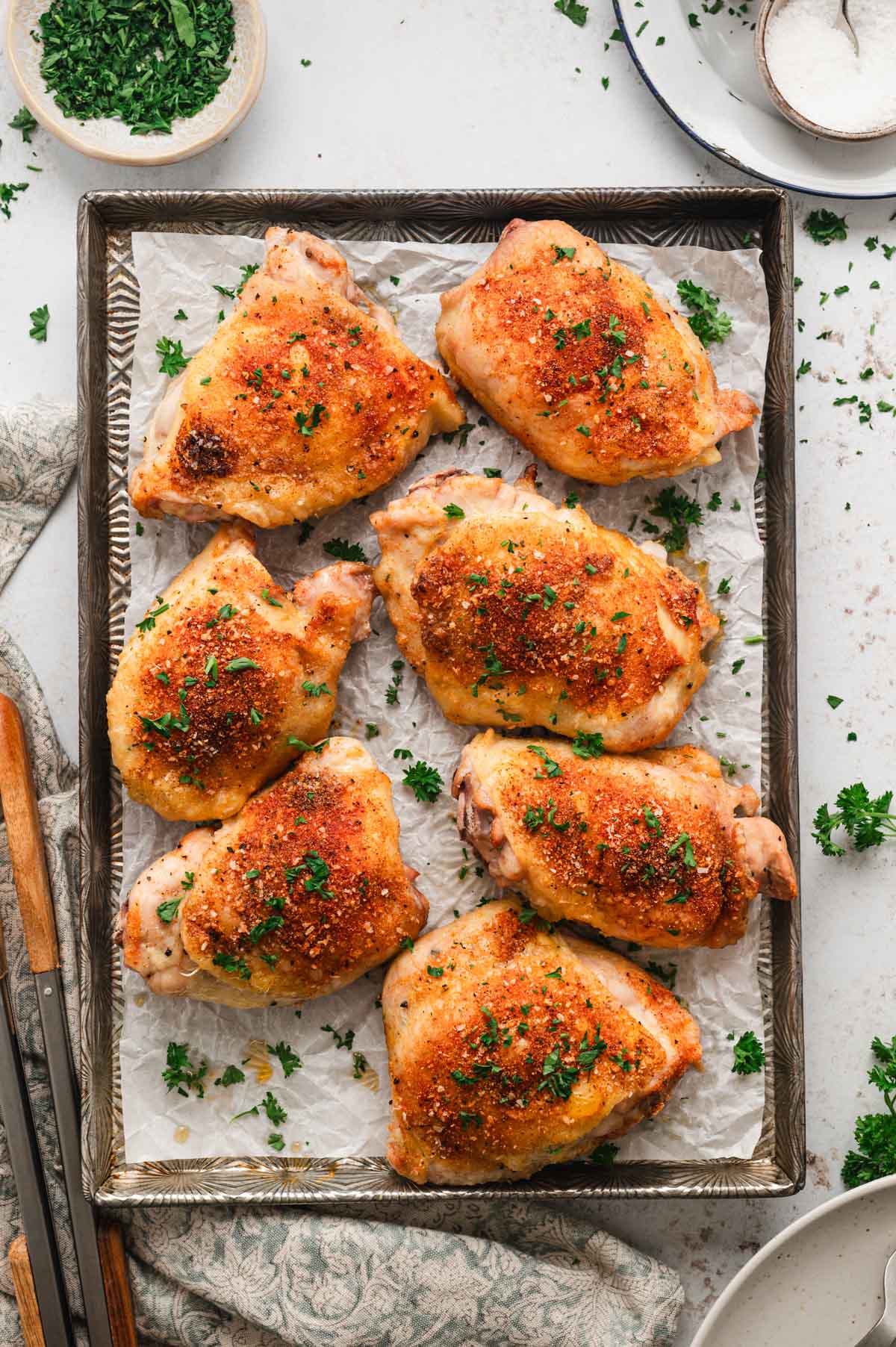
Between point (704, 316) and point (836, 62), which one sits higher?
point (836, 62)

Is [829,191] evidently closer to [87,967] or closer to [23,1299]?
[87,967]

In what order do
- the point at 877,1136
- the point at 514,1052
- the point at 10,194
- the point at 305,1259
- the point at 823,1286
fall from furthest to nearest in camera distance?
the point at 10,194
the point at 877,1136
the point at 305,1259
the point at 823,1286
the point at 514,1052

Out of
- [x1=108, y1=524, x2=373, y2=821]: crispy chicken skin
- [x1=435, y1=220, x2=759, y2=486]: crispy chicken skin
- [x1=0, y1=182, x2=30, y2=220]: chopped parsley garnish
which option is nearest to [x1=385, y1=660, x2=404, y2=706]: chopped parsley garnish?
[x1=108, y1=524, x2=373, y2=821]: crispy chicken skin

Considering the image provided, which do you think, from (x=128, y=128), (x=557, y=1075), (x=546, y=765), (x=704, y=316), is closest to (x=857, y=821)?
(x=546, y=765)

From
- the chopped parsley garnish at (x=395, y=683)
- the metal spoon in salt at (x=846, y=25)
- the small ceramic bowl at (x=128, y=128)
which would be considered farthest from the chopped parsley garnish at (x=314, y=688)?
the metal spoon in salt at (x=846, y=25)

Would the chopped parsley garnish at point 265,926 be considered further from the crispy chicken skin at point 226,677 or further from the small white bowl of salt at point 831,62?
the small white bowl of salt at point 831,62

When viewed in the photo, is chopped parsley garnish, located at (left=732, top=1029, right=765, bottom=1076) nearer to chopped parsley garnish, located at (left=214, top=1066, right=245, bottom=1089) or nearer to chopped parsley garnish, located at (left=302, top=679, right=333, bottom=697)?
chopped parsley garnish, located at (left=214, top=1066, right=245, bottom=1089)

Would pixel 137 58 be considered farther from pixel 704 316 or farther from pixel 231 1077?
pixel 231 1077
